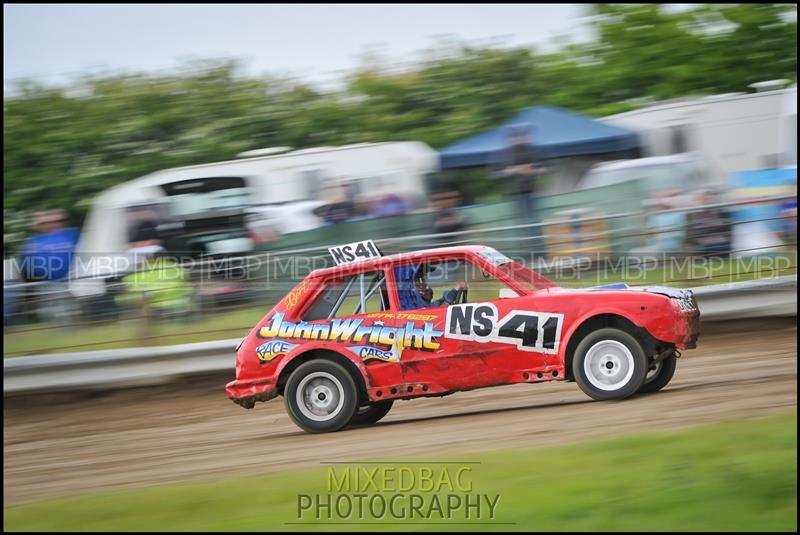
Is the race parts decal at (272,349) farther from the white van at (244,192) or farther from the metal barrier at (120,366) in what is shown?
the white van at (244,192)

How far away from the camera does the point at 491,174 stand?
591 inches

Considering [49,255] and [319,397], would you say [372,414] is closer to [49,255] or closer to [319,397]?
[319,397]

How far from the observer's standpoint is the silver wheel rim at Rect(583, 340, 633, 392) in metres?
7.85

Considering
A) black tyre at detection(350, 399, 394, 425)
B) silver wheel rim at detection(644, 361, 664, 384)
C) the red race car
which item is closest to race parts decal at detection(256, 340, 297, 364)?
the red race car

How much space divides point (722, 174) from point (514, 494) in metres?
9.97

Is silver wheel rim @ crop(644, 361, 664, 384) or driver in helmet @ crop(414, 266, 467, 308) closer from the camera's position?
silver wheel rim @ crop(644, 361, 664, 384)

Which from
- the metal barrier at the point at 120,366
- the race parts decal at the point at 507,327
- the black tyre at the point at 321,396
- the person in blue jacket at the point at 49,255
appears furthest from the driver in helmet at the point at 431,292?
the person in blue jacket at the point at 49,255

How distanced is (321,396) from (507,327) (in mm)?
1727

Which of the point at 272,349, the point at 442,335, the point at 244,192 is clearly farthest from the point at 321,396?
the point at 244,192

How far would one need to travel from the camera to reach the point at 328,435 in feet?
27.7

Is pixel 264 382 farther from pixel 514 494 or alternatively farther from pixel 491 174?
pixel 491 174

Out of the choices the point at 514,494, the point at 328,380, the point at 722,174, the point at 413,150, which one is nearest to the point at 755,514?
the point at 514,494

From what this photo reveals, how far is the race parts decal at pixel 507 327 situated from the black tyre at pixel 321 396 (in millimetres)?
1001

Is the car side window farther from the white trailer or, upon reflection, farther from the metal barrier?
the white trailer
